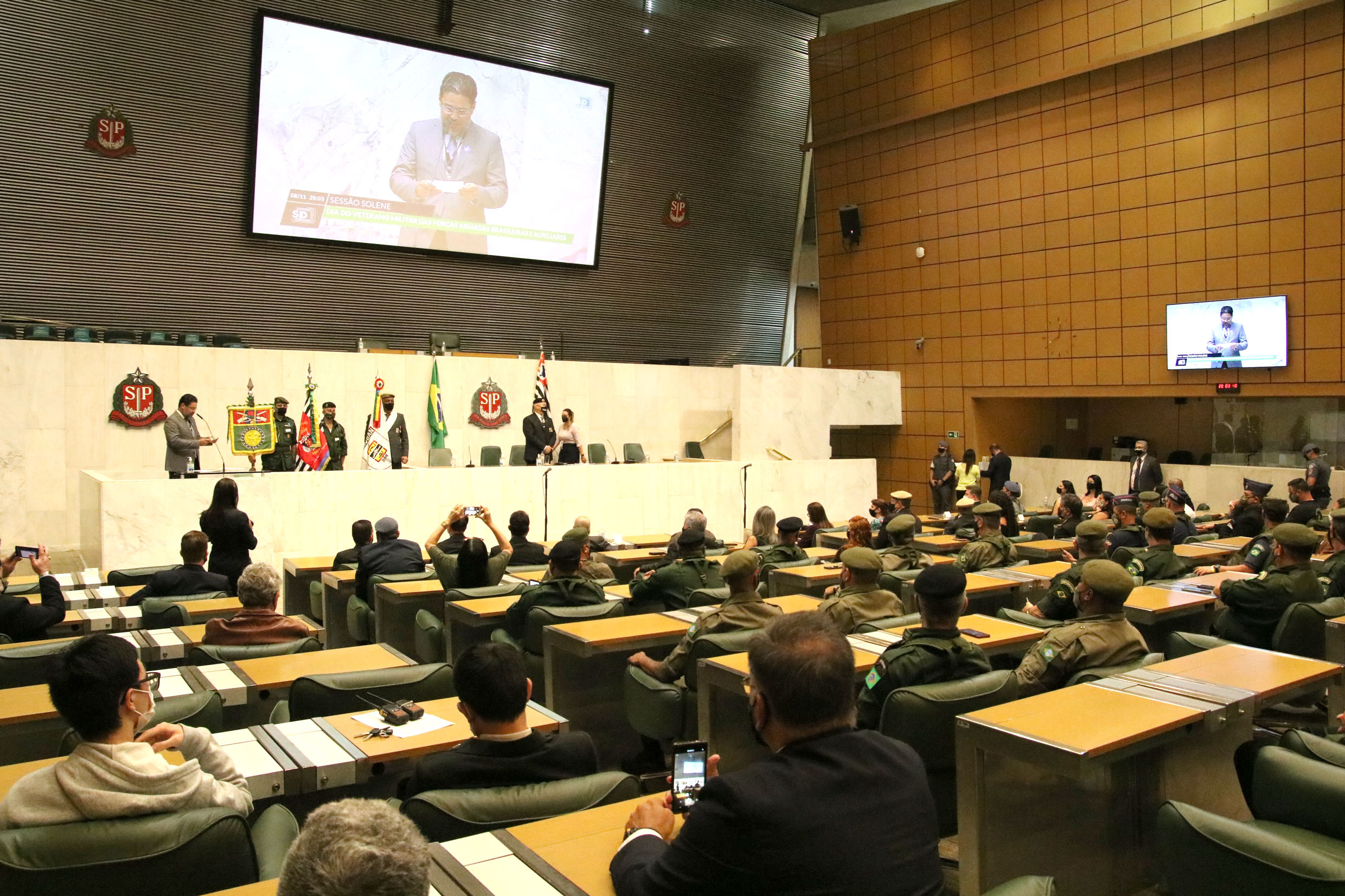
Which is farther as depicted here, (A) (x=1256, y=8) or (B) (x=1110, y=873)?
(A) (x=1256, y=8)

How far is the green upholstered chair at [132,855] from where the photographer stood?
6.05ft

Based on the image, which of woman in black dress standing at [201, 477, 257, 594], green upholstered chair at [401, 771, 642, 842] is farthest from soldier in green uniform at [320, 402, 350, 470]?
green upholstered chair at [401, 771, 642, 842]

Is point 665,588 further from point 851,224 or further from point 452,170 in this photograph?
→ point 851,224

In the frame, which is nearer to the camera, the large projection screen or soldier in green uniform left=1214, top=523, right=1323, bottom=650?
soldier in green uniform left=1214, top=523, right=1323, bottom=650

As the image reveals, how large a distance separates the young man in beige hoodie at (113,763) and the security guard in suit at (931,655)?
1886 mm

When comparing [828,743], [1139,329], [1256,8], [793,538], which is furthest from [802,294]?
[828,743]

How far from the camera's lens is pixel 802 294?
771 inches

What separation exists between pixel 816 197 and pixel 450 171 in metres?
7.11

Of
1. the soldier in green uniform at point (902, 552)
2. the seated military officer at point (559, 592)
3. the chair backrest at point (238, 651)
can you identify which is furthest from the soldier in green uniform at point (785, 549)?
the chair backrest at point (238, 651)

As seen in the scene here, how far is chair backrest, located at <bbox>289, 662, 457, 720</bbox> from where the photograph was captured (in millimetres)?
3123

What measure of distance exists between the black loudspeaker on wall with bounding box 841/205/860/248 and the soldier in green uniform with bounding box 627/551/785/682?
558 inches

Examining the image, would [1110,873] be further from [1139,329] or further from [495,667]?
[1139,329]

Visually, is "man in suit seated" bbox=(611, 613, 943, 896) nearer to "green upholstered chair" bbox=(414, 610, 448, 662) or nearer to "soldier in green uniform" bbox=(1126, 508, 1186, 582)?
"green upholstered chair" bbox=(414, 610, 448, 662)

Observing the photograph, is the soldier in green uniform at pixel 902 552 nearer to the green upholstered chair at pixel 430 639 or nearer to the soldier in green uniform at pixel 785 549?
the soldier in green uniform at pixel 785 549
